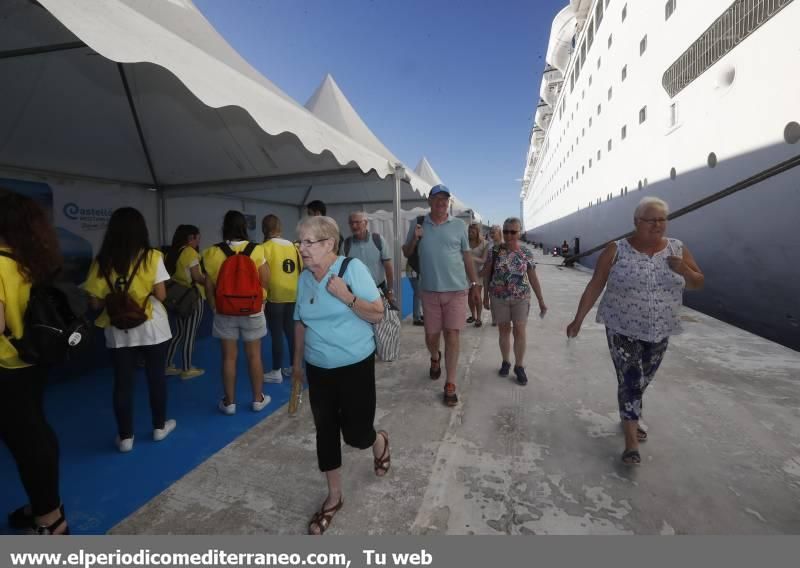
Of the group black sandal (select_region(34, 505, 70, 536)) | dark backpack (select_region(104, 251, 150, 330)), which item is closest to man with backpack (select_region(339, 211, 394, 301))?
dark backpack (select_region(104, 251, 150, 330))

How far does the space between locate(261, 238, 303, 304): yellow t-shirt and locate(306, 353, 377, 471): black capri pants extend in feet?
6.44

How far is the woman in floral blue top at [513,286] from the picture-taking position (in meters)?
3.85

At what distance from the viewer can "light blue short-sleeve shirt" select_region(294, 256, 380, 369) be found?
1.84 metres

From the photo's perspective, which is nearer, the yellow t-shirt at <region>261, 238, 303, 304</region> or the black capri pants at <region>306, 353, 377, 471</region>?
the black capri pants at <region>306, 353, 377, 471</region>

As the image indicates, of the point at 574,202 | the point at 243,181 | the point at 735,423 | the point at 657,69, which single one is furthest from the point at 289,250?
the point at 574,202

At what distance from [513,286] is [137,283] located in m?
3.33

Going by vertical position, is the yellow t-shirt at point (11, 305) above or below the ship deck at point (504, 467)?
above

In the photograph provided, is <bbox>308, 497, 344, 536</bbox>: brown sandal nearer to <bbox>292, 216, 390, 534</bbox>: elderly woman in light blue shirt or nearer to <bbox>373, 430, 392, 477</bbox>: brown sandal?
<bbox>292, 216, 390, 534</bbox>: elderly woman in light blue shirt

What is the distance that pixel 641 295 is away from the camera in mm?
2354

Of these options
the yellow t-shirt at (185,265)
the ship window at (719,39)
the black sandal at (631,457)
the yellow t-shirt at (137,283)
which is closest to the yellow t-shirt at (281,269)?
the yellow t-shirt at (185,265)

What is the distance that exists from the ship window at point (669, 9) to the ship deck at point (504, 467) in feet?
33.3

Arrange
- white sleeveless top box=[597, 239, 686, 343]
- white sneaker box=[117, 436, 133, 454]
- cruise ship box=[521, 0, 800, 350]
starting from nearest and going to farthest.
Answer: white sleeveless top box=[597, 239, 686, 343] < white sneaker box=[117, 436, 133, 454] < cruise ship box=[521, 0, 800, 350]

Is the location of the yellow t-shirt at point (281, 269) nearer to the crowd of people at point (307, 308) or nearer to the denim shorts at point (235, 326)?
the crowd of people at point (307, 308)

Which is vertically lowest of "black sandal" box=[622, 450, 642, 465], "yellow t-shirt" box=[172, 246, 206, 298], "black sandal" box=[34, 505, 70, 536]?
"black sandal" box=[622, 450, 642, 465]
